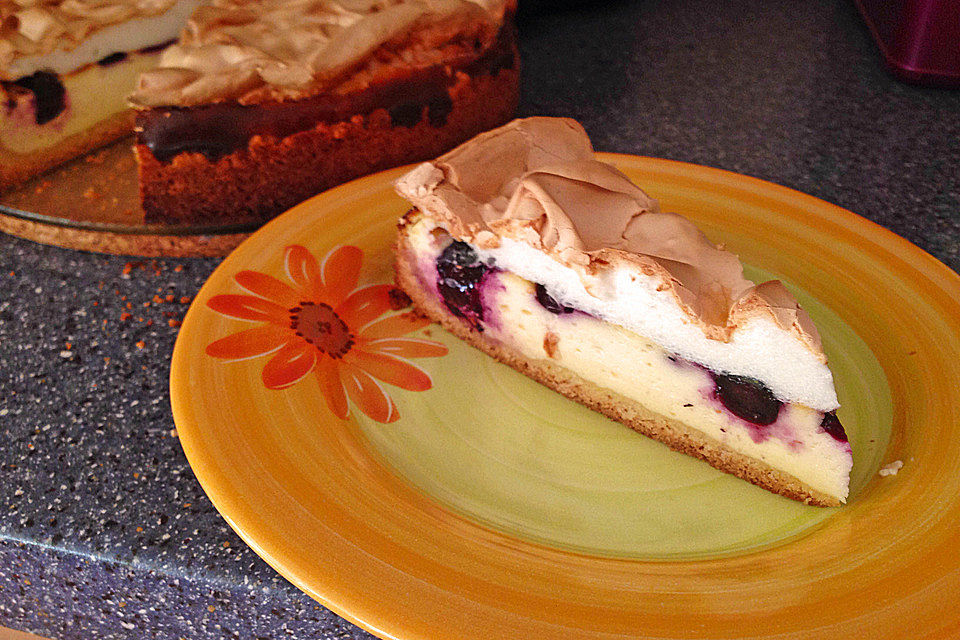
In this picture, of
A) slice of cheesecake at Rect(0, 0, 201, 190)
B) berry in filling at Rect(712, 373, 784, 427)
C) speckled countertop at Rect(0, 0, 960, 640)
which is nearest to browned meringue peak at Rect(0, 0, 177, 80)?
slice of cheesecake at Rect(0, 0, 201, 190)

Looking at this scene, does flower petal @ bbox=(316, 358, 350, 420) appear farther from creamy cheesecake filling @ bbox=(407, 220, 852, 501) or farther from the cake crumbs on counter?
the cake crumbs on counter

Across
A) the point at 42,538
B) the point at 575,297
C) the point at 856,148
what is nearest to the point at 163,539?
the point at 42,538

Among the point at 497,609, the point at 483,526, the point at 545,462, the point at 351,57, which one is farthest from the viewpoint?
the point at 351,57

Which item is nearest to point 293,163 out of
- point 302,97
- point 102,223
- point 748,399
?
point 302,97

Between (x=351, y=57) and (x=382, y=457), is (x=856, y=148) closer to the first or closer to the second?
(x=351, y=57)

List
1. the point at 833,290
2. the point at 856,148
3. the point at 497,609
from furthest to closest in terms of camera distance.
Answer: the point at 856,148 < the point at 833,290 < the point at 497,609

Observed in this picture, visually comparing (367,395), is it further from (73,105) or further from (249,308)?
(73,105)
